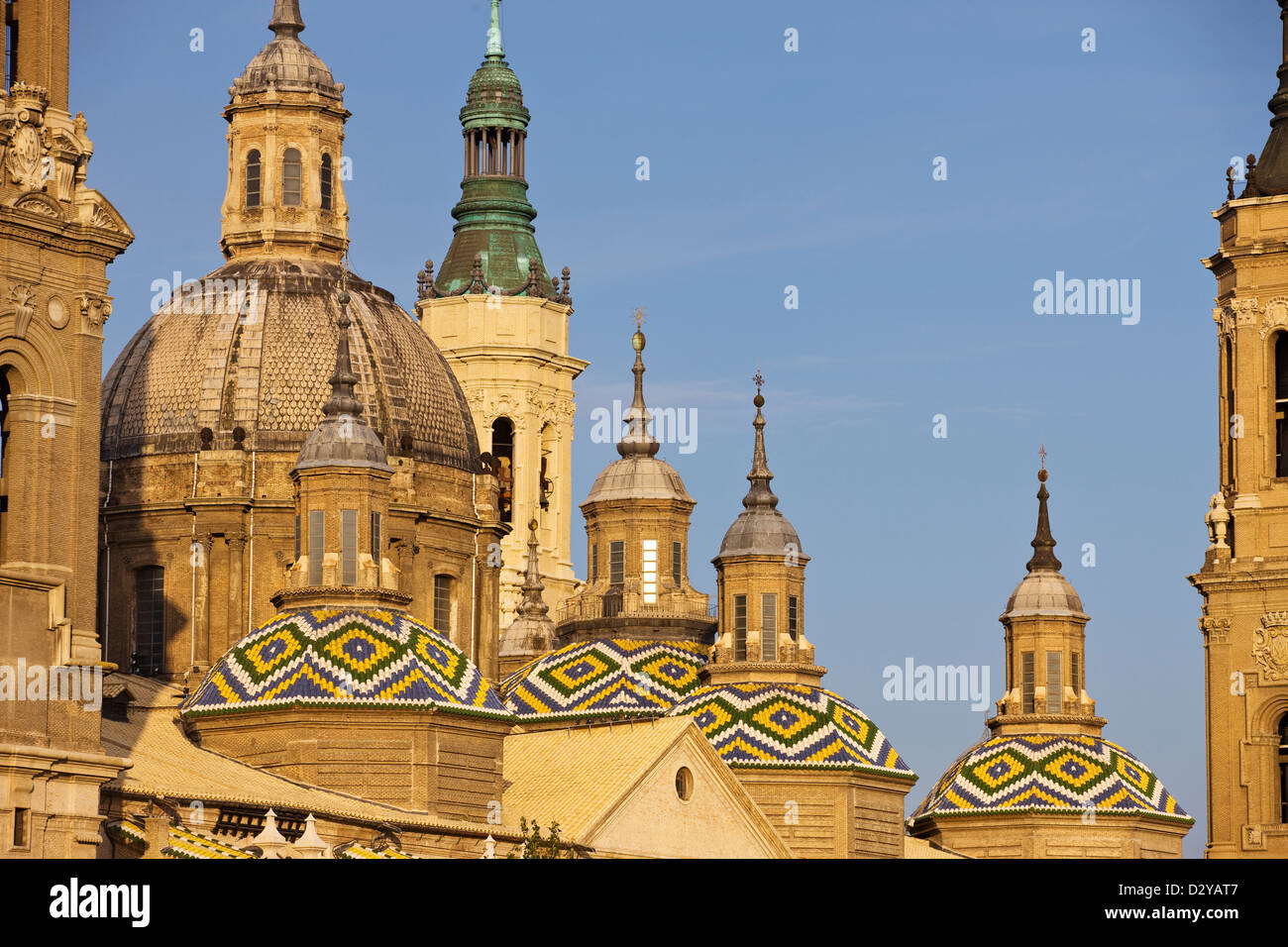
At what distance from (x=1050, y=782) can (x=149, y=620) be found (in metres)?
27.4

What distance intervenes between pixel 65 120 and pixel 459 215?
69.2 metres

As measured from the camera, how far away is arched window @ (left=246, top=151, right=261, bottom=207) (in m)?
92.7

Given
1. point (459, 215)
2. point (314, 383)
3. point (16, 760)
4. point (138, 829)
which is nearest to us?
point (16, 760)

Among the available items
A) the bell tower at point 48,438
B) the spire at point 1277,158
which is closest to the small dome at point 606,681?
the spire at point 1277,158

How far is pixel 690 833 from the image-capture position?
83.7 meters

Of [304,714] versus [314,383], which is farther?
[314,383]

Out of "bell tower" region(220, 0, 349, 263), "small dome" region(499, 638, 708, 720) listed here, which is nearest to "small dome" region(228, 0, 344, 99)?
"bell tower" region(220, 0, 349, 263)

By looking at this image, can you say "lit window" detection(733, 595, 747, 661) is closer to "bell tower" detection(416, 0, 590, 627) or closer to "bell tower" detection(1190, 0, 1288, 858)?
"bell tower" detection(1190, 0, 1288, 858)

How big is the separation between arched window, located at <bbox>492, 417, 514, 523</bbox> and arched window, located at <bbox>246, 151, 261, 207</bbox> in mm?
32494

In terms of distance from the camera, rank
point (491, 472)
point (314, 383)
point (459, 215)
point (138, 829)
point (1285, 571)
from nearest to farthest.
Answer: point (138, 829)
point (1285, 571)
point (314, 383)
point (491, 472)
point (459, 215)

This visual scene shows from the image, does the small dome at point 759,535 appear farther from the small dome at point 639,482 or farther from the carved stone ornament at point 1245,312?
the carved stone ornament at point 1245,312

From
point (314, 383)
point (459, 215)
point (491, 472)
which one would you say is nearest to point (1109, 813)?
point (491, 472)
